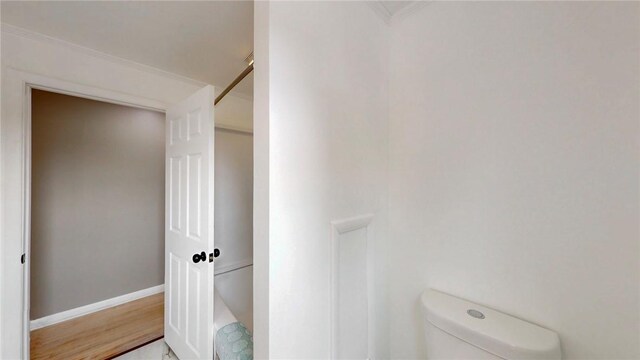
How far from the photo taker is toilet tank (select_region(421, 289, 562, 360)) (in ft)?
2.43

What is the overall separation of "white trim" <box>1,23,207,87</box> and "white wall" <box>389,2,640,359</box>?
186 centimetres

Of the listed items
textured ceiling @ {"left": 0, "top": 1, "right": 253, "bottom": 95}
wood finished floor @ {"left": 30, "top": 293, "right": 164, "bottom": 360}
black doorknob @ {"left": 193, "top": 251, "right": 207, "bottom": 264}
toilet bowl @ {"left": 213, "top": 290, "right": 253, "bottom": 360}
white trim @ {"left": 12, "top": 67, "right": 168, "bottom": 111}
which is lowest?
wood finished floor @ {"left": 30, "top": 293, "right": 164, "bottom": 360}

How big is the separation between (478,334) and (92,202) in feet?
11.1

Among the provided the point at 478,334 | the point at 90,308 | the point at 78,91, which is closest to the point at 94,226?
the point at 90,308

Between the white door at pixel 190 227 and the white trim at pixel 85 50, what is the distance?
44cm

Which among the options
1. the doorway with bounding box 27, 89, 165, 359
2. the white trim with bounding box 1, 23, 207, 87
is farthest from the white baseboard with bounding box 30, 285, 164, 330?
the white trim with bounding box 1, 23, 207, 87

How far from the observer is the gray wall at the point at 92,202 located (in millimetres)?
2104

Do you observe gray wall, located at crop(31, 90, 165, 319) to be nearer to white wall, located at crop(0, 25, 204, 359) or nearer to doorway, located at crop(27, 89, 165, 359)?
doorway, located at crop(27, 89, 165, 359)

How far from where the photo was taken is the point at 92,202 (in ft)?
7.66

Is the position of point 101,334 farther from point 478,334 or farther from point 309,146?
point 478,334

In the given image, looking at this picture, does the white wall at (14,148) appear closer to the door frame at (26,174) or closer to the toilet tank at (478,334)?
the door frame at (26,174)

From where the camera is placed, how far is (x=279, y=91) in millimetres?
795

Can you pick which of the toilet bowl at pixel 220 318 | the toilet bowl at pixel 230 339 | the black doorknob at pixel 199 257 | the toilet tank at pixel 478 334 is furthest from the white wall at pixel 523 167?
the black doorknob at pixel 199 257

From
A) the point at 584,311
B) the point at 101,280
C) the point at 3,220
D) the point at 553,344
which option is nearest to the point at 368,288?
the point at 553,344
